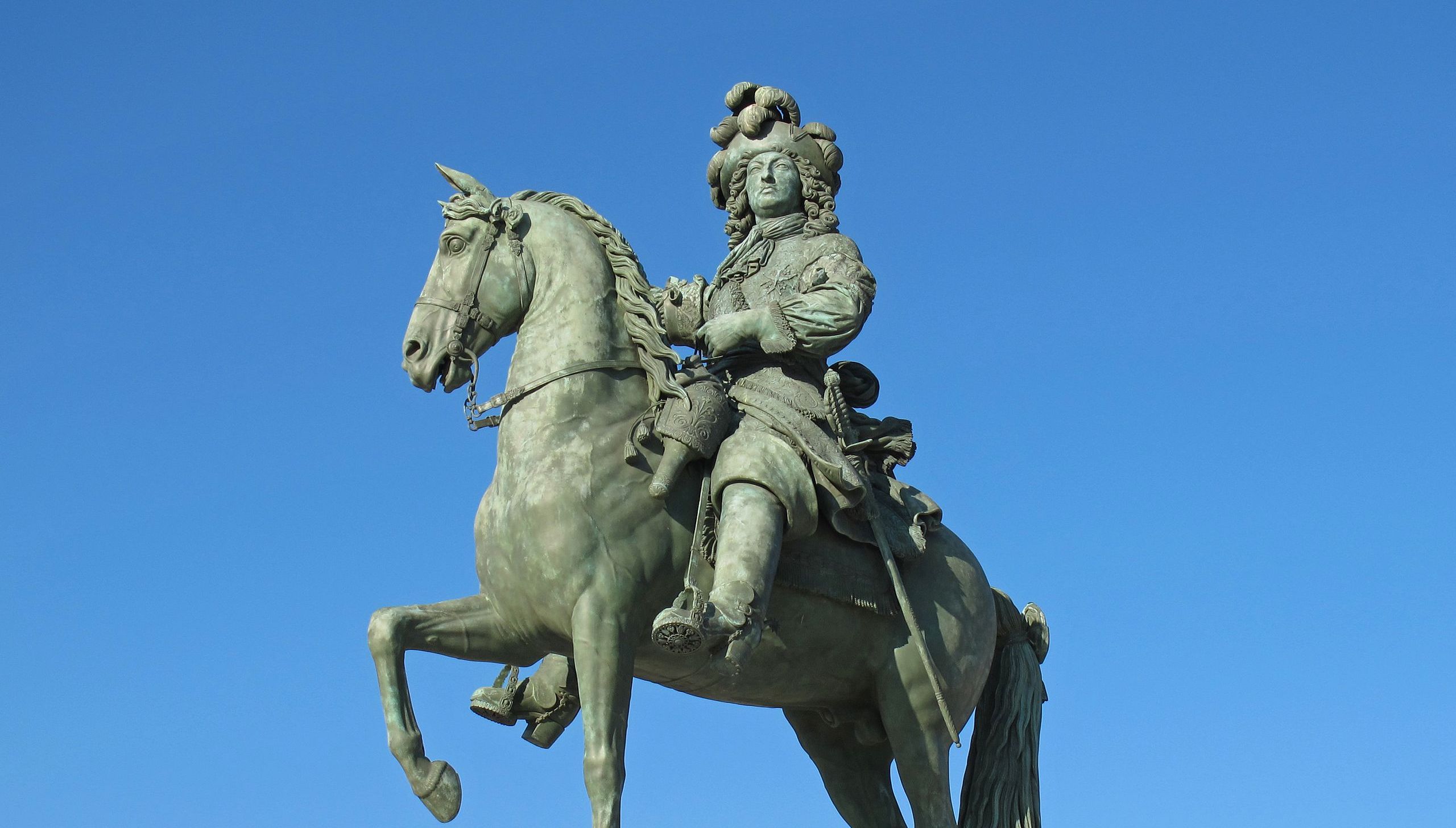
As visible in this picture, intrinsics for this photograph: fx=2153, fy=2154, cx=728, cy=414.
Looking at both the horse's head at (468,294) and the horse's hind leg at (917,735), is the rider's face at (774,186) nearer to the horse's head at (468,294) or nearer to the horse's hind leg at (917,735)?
the horse's head at (468,294)

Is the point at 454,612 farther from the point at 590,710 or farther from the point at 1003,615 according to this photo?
the point at 1003,615

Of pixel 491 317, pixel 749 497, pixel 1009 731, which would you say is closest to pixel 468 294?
pixel 491 317

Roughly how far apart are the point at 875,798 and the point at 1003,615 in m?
1.37

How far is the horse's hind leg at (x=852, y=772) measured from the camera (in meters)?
13.2

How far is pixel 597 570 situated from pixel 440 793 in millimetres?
1384

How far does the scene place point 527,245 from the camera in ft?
38.9

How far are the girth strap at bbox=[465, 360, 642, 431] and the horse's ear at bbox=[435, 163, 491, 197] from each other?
3.75 ft

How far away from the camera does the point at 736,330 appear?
12.1 m

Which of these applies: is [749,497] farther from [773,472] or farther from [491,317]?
[491,317]

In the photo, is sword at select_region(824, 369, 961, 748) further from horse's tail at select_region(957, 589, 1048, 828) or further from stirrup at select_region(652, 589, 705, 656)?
stirrup at select_region(652, 589, 705, 656)

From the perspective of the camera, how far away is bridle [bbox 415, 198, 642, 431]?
1166 centimetres

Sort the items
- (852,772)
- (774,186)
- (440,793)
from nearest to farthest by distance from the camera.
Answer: (440,793) → (774,186) → (852,772)

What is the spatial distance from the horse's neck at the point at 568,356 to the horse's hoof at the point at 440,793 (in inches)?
66.9

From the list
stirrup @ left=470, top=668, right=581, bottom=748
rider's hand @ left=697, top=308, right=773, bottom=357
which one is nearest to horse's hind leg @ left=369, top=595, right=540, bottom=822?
stirrup @ left=470, top=668, right=581, bottom=748
